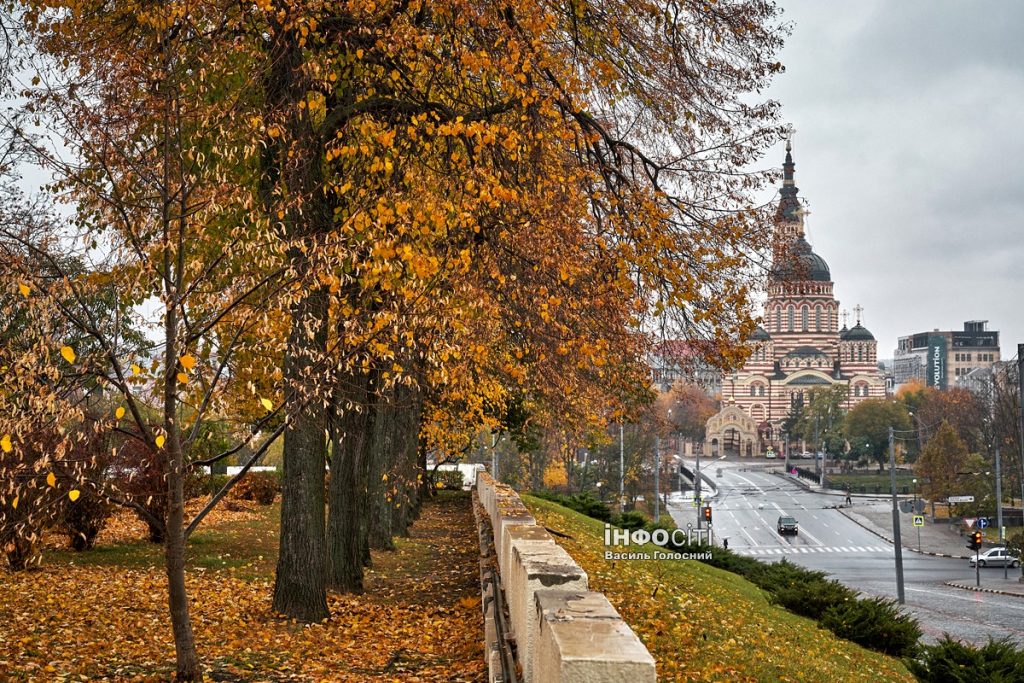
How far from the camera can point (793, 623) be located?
18.1 metres

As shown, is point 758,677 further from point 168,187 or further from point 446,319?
point 168,187

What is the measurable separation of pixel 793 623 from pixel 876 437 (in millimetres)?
116974

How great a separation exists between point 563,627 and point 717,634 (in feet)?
27.7

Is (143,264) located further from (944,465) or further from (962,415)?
(962,415)

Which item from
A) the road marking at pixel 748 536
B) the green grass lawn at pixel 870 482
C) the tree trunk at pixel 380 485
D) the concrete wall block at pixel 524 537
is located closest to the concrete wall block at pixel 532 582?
the concrete wall block at pixel 524 537

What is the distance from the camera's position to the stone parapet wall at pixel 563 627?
13.0 ft

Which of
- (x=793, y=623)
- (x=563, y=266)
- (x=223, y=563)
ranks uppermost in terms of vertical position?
(x=563, y=266)

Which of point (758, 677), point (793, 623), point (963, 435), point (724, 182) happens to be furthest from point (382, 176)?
point (963, 435)

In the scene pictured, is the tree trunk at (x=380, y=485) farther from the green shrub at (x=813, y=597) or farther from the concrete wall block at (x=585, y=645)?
the concrete wall block at (x=585, y=645)

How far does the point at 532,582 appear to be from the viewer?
6.01m

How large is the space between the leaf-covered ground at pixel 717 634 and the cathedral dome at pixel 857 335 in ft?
534

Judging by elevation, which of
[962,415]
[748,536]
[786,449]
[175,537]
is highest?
[962,415]

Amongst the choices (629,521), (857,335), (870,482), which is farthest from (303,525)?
(857,335)

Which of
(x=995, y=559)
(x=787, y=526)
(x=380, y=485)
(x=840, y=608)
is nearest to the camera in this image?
(x=840, y=608)
